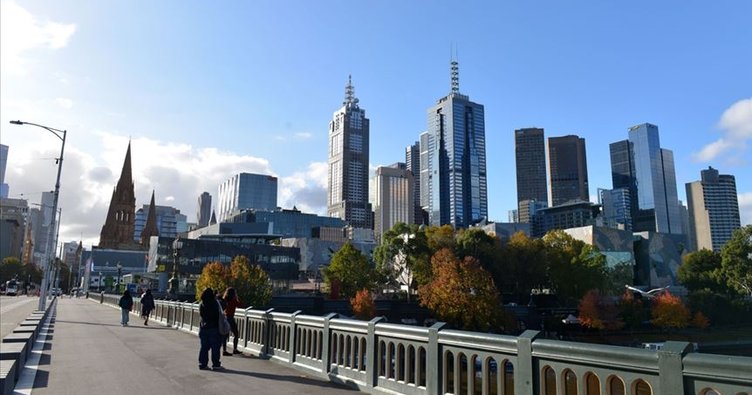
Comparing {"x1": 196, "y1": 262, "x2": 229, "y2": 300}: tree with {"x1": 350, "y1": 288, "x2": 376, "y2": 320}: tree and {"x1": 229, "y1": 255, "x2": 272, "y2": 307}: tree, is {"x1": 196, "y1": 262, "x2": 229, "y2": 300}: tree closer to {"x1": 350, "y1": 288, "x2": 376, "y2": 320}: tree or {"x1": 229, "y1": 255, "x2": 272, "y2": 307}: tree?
{"x1": 229, "y1": 255, "x2": 272, "y2": 307}: tree

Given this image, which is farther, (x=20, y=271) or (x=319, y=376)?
(x=20, y=271)

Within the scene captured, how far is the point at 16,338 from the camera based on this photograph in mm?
12336

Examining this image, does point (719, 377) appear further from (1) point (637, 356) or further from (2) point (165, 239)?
(2) point (165, 239)

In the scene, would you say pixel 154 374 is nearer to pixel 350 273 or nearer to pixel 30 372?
pixel 30 372

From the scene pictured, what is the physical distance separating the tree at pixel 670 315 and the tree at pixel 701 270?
11.1 m

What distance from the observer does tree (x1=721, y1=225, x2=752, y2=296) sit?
76.5 m

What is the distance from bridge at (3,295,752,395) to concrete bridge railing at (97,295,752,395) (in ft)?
0.04

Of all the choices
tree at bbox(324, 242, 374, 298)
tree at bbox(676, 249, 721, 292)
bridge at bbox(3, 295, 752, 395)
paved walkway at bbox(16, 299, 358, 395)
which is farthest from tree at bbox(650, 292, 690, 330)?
paved walkway at bbox(16, 299, 358, 395)

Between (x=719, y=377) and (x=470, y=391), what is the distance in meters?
3.23

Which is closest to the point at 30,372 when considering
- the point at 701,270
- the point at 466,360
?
the point at 466,360

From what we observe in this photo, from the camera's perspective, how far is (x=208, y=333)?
37.2ft

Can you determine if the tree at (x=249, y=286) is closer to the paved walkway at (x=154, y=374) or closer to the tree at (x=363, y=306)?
the tree at (x=363, y=306)

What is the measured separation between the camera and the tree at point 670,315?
7619 centimetres

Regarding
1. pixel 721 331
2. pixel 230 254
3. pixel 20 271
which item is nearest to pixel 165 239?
pixel 230 254
